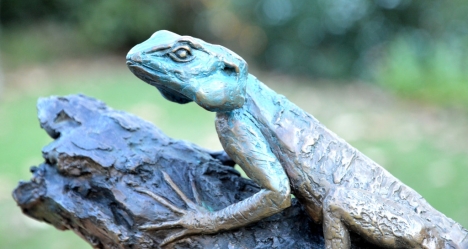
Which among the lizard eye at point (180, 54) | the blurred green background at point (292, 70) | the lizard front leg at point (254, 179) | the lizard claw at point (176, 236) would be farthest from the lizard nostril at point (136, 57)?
the blurred green background at point (292, 70)

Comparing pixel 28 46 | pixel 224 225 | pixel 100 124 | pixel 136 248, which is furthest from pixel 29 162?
pixel 28 46

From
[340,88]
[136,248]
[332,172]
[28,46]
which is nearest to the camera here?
[332,172]

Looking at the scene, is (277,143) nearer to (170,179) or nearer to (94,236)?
(170,179)

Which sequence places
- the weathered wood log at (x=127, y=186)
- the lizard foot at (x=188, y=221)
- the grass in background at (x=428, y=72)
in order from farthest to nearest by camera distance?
the grass in background at (x=428, y=72), the weathered wood log at (x=127, y=186), the lizard foot at (x=188, y=221)

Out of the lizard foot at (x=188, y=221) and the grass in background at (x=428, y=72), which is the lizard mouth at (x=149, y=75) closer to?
the lizard foot at (x=188, y=221)

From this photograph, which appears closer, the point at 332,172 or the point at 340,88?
the point at 332,172
